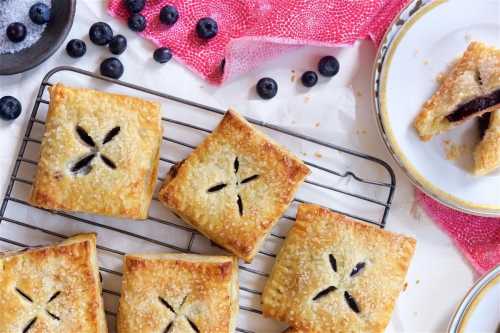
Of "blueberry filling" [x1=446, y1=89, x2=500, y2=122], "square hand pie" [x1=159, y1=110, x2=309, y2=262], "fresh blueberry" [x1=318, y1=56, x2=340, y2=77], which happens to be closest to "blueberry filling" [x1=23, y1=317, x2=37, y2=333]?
"square hand pie" [x1=159, y1=110, x2=309, y2=262]

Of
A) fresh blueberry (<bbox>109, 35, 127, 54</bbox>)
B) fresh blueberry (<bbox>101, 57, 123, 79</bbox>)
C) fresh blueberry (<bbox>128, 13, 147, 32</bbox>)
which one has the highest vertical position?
fresh blueberry (<bbox>128, 13, 147, 32</bbox>)

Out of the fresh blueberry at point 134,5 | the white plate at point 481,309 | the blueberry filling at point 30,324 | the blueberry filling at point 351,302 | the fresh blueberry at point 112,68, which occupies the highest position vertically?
the fresh blueberry at point 134,5

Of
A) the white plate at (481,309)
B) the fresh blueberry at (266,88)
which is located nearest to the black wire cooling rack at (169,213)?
the fresh blueberry at (266,88)

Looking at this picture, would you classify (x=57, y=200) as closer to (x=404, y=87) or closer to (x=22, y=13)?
(x=22, y=13)

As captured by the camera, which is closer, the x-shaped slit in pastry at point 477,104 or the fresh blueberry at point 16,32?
the fresh blueberry at point 16,32

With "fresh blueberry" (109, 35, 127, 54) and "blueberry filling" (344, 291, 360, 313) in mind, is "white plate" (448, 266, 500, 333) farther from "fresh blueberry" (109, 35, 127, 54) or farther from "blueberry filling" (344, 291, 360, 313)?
"fresh blueberry" (109, 35, 127, 54)

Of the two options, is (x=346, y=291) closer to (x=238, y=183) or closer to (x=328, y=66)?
(x=238, y=183)

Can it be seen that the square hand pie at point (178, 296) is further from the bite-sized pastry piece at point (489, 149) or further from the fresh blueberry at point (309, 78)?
the bite-sized pastry piece at point (489, 149)
